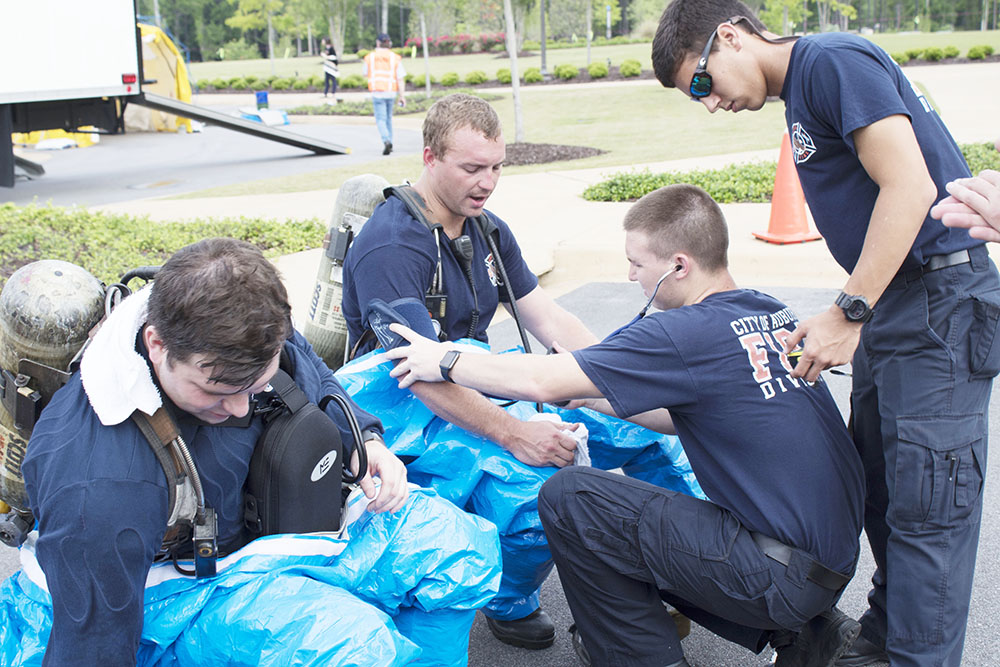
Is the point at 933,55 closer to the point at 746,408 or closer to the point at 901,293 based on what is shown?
the point at 901,293

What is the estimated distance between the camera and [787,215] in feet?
27.2

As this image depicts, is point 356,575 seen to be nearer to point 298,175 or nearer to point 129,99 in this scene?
A: point 298,175

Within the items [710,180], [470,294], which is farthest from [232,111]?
[470,294]

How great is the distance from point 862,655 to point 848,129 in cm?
168

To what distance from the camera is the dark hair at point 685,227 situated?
271 centimetres

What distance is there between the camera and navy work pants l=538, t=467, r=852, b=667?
2.51m

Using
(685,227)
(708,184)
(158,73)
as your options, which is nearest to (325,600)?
(685,227)

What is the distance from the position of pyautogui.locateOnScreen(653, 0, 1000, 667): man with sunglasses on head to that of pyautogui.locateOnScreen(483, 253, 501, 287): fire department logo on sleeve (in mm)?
1091

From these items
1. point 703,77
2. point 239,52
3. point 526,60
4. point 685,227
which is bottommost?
point 685,227

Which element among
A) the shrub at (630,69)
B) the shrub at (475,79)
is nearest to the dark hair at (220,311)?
the shrub at (630,69)

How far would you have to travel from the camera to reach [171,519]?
2080 millimetres

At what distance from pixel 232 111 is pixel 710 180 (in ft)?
69.7

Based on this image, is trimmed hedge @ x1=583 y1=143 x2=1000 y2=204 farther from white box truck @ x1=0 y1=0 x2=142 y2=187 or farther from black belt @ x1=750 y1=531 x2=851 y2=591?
white box truck @ x1=0 y1=0 x2=142 y2=187

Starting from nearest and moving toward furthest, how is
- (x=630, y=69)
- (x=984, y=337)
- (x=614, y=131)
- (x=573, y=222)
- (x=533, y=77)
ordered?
(x=984, y=337)
(x=573, y=222)
(x=614, y=131)
(x=630, y=69)
(x=533, y=77)
